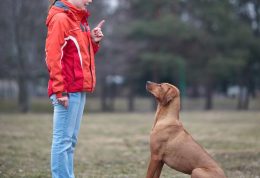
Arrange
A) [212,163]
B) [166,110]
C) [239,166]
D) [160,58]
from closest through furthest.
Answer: [212,163]
[166,110]
[239,166]
[160,58]

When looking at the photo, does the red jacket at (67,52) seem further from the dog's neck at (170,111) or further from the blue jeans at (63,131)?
the dog's neck at (170,111)

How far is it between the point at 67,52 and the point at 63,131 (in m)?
0.78

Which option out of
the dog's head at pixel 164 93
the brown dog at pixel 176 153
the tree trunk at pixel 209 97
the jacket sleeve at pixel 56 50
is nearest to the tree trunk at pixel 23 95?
the tree trunk at pixel 209 97

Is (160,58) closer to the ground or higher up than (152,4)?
closer to the ground

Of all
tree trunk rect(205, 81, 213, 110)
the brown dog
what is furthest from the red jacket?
tree trunk rect(205, 81, 213, 110)

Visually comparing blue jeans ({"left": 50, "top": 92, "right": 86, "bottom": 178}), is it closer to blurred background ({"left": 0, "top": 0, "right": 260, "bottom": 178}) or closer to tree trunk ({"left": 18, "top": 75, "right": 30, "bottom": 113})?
blurred background ({"left": 0, "top": 0, "right": 260, "bottom": 178})

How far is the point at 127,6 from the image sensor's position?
1496 inches

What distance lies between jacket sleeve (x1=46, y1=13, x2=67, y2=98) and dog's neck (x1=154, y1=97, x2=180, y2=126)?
4.94 ft

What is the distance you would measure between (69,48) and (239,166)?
4.86 meters

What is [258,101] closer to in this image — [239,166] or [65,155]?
[239,166]

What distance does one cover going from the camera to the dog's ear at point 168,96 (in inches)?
252

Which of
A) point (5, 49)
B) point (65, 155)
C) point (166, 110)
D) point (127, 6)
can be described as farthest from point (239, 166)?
point (127, 6)

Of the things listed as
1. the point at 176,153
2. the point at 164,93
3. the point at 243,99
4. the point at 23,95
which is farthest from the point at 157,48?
the point at 176,153

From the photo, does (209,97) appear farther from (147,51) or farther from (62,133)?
(62,133)
